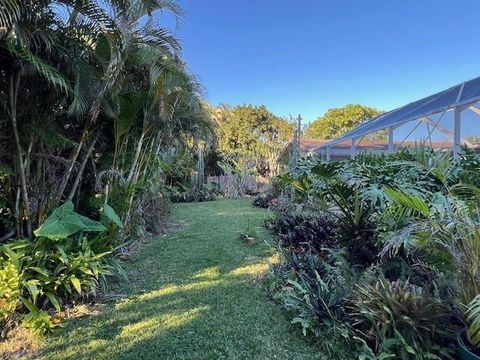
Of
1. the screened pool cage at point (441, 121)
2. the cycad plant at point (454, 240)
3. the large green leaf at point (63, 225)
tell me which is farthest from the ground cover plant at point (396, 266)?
the large green leaf at point (63, 225)

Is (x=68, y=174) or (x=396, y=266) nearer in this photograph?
(x=396, y=266)

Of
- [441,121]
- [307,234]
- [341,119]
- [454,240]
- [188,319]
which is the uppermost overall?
[341,119]

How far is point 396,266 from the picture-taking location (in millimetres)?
3533

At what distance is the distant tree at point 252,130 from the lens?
19845mm

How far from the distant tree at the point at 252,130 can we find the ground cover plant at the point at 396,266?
15.0m

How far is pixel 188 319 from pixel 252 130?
61.2 feet

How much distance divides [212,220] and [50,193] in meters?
5.30

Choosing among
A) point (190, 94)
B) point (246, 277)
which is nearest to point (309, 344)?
point (246, 277)

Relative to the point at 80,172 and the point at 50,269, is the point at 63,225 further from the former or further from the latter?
the point at 80,172

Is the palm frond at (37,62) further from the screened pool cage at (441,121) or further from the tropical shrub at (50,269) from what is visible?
the screened pool cage at (441,121)

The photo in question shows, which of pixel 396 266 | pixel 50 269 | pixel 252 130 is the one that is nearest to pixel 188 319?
pixel 50 269

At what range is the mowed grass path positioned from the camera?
9.23 feet

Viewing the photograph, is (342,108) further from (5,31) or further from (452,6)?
(5,31)

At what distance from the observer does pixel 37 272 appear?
338 cm
